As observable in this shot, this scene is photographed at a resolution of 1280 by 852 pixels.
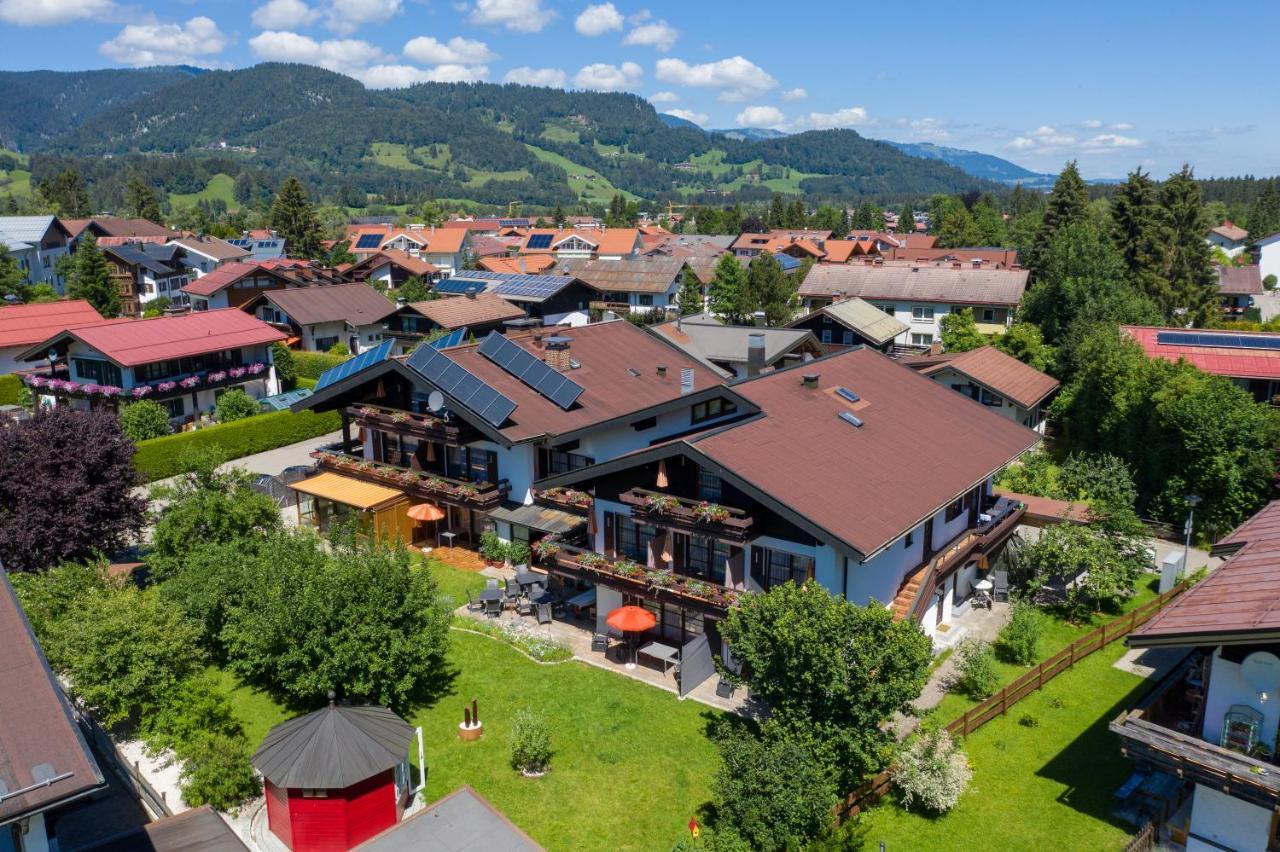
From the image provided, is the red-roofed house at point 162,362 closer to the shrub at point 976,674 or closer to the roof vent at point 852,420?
the roof vent at point 852,420

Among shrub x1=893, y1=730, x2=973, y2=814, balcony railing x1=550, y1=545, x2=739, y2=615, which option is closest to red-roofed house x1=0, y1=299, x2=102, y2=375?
balcony railing x1=550, y1=545, x2=739, y2=615

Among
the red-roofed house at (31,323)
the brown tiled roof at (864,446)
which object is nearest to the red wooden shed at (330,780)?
the brown tiled roof at (864,446)

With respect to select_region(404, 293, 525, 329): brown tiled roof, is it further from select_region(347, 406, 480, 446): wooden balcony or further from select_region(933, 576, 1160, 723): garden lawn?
select_region(933, 576, 1160, 723): garden lawn

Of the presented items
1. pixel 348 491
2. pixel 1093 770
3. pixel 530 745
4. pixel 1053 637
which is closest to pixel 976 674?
pixel 1093 770

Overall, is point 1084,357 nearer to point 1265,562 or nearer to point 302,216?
point 1265,562

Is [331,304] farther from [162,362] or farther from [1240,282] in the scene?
[1240,282]

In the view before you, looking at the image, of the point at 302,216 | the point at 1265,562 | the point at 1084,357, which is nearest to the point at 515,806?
the point at 1265,562
